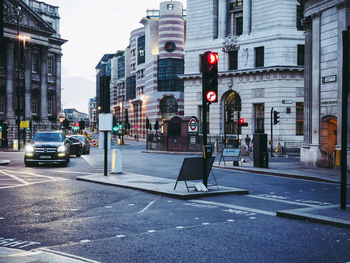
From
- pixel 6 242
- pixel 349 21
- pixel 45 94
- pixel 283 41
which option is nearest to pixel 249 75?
pixel 283 41

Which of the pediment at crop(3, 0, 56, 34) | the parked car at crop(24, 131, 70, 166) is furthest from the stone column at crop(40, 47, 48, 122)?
the parked car at crop(24, 131, 70, 166)

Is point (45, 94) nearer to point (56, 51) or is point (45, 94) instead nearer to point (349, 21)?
point (56, 51)

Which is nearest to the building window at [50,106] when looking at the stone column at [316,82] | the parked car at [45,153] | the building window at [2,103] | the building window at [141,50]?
the building window at [2,103]

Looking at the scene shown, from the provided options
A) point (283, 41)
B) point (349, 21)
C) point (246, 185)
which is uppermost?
point (283, 41)

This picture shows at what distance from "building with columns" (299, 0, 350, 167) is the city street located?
9987 mm

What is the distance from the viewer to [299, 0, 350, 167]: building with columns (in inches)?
812

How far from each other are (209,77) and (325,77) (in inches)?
483

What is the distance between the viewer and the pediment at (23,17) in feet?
184

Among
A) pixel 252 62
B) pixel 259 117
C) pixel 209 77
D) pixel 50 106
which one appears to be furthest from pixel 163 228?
pixel 50 106

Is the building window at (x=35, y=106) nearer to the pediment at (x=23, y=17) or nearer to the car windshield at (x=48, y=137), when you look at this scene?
the pediment at (x=23, y=17)

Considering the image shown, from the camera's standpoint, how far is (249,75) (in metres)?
45.6

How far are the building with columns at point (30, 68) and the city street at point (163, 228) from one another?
44.8 meters

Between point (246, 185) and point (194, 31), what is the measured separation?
38526mm

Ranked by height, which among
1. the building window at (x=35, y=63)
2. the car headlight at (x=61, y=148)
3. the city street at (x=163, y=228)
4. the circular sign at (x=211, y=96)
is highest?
the building window at (x=35, y=63)
